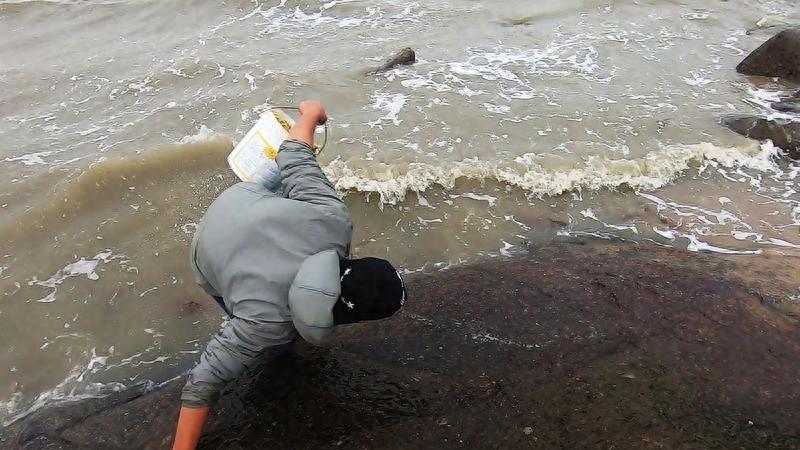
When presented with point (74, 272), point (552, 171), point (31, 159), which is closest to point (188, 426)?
point (74, 272)

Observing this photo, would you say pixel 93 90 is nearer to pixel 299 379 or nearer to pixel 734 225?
pixel 299 379

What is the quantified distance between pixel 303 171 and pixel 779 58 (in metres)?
9.64

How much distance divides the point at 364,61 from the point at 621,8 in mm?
6495

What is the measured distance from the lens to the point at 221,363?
2805 mm

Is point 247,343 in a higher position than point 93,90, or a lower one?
higher

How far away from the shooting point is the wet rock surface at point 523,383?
9.95ft

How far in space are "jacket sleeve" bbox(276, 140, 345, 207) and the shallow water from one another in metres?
2.13

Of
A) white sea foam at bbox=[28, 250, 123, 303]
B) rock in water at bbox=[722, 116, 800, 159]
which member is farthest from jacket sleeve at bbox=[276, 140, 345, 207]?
rock in water at bbox=[722, 116, 800, 159]

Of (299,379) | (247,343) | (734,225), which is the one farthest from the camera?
(734,225)

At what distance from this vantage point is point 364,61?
9766 millimetres

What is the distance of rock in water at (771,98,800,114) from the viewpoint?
27.0 feet

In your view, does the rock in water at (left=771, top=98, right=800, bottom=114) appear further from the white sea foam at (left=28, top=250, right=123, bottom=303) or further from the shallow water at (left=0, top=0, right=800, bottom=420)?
the white sea foam at (left=28, top=250, right=123, bottom=303)

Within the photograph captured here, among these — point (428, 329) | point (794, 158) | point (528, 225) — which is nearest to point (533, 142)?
point (528, 225)

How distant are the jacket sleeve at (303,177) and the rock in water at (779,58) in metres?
9.33
